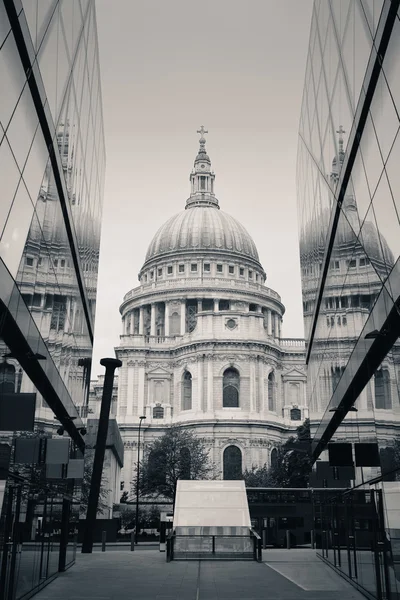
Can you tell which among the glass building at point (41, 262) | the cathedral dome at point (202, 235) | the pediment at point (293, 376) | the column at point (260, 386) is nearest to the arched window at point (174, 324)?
the cathedral dome at point (202, 235)

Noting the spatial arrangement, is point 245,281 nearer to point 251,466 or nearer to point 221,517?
point 251,466

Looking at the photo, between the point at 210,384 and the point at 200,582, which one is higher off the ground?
the point at 210,384

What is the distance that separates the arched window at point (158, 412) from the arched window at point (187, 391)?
300 cm

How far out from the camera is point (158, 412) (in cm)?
9031

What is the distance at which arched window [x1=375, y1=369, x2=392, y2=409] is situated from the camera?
12.5 m

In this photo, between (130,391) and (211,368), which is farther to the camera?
(130,391)

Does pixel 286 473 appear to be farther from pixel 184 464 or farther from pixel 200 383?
pixel 200 383

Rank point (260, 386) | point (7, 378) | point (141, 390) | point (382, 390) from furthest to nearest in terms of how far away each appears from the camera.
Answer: point (141, 390) → point (260, 386) → point (382, 390) → point (7, 378)

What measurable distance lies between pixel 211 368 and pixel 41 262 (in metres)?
72.6

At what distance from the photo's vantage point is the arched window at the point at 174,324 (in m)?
103

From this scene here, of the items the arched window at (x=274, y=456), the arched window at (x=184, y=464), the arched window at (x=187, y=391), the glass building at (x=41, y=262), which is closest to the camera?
the glass building at (x=41, y=262)

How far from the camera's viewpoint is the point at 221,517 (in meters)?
29.0

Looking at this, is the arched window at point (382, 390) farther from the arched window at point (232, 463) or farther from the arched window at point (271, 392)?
the arched window at point (271, 392)

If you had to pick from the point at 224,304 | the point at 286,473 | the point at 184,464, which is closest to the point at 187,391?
the point at 184,464
